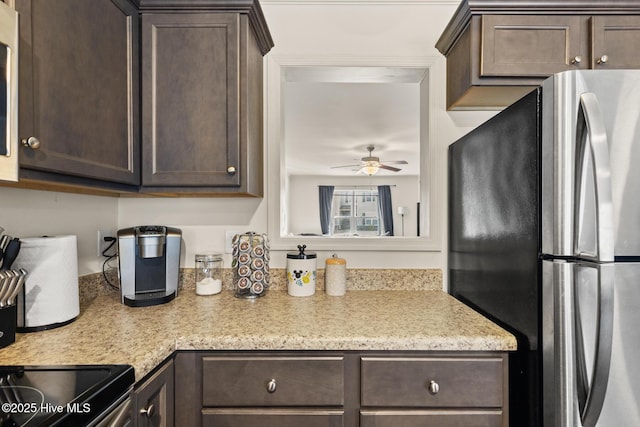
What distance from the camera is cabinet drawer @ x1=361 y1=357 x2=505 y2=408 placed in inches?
41.9

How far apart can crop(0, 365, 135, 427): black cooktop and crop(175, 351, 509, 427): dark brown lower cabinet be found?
304 millimetres

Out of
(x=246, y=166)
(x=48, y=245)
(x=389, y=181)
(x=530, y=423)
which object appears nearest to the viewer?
(x=530, y=423)

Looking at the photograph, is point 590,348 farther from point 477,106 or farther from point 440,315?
point 477,106

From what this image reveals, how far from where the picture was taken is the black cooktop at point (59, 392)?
64 centimetres

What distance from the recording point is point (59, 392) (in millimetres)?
722

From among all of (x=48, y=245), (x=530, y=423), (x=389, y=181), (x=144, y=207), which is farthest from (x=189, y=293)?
(x=389, y=181)

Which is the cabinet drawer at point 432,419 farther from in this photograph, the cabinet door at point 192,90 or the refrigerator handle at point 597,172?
the cabinet door at point 192,90

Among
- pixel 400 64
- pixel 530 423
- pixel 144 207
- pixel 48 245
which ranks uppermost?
pixel 400 64

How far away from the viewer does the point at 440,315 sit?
1.30 meters

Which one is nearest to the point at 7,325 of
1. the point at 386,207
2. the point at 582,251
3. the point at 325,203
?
the point at 582,251

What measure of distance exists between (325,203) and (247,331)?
25.4 ft

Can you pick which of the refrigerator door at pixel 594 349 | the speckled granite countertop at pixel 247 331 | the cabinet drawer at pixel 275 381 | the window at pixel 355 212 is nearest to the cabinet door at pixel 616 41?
the refrigerator door at pixel 594 349

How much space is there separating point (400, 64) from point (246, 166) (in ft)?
3.26

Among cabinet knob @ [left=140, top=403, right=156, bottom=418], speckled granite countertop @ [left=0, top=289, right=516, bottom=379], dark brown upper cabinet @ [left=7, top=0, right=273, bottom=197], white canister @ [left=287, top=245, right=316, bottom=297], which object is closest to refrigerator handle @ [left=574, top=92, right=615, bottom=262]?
speckled granite countertop @ [left=0, top=289, right=516, bottom=379]
